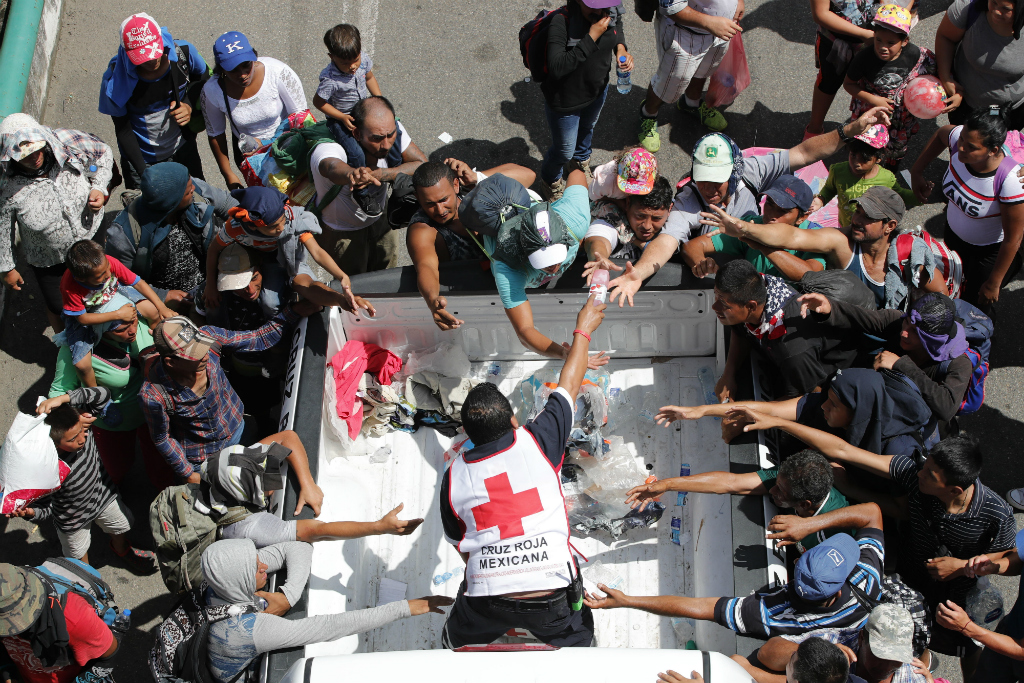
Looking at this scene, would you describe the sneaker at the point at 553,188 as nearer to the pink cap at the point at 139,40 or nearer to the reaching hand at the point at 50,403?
the pink cap at the point at 139,40

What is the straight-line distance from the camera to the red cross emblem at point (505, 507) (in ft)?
9.73

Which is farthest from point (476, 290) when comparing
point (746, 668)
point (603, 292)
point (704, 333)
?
point (746, 668)

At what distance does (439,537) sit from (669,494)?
1168 mm

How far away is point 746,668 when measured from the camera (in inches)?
117

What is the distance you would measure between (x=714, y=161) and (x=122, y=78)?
336 centimetres

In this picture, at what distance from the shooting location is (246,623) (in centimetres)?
300

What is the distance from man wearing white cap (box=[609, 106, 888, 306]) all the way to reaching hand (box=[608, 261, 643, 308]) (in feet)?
0.22

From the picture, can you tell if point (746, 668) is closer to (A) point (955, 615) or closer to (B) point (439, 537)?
(A) point (955, 615)

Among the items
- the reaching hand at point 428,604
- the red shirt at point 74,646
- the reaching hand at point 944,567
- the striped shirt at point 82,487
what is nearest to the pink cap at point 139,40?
the striped shirt at point 82,487

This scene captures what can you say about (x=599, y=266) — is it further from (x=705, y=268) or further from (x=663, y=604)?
(x=663, y=604)

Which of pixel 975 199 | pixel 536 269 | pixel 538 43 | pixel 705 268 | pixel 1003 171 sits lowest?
pixel 705 268

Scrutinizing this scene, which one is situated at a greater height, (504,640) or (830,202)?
(830,202)

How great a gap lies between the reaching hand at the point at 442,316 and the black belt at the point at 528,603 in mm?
1429

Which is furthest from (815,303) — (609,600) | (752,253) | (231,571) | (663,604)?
(231,571)
